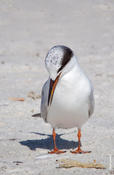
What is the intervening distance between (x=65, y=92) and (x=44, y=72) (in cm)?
553

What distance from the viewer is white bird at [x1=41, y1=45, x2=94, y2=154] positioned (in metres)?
4.53

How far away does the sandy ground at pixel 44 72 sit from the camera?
4.98m

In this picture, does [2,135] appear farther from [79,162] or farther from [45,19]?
[45,19]

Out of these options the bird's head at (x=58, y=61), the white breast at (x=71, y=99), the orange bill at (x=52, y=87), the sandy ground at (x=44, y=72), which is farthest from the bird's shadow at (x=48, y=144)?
the bird's head at (x=58, y=61)

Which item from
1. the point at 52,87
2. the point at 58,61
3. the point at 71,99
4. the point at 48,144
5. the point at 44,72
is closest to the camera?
the point at 58,61

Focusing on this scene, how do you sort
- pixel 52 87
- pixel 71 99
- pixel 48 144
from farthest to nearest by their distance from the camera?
pixel 48 144
pixel 71 99
pixel 52 87

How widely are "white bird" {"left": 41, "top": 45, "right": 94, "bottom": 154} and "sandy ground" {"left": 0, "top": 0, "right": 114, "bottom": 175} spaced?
41 centimetres

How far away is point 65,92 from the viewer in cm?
474

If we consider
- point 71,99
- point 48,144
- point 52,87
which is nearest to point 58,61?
point 52,87

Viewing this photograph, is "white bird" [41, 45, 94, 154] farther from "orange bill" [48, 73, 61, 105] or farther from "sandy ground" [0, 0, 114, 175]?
"sandy ground" [0, 0, 114, 175]

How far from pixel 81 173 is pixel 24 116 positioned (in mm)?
3086

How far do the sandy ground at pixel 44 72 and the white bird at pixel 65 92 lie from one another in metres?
0.41

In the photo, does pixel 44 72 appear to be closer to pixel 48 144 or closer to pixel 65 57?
pixel 48 144

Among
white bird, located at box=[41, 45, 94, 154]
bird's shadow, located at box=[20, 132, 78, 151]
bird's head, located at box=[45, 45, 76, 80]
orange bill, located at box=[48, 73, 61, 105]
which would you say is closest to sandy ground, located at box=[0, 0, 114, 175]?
bird's shadow, located at box=[20, 132, 78, 151]
